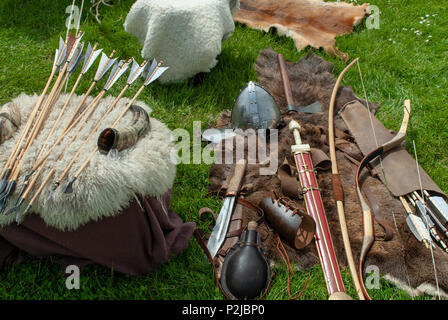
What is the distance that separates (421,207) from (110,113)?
2.09m

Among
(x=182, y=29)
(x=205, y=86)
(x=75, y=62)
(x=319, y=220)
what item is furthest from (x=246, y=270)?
(x=182, y=29)

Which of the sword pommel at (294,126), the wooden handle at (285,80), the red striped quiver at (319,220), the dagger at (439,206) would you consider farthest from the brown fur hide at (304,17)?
the dagger at (439,206)

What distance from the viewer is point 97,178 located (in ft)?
5.93

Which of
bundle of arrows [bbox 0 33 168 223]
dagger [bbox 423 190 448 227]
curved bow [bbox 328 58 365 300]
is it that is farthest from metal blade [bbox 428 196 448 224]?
bundle of arrows [bbox 0 33 168 223]

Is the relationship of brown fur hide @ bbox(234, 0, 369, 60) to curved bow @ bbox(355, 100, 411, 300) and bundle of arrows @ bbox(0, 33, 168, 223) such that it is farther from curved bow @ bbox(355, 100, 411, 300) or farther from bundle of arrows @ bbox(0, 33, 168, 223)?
bundle of arrows @ bbox(0, 33, 168, 223)

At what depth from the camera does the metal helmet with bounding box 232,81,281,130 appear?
10.3ft

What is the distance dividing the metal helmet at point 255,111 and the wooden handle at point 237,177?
1.45 feet

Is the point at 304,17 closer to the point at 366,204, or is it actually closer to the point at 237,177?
the point at 237,177

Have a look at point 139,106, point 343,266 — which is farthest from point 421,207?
point 139,106

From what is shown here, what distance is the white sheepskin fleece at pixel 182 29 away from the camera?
3.26 metres

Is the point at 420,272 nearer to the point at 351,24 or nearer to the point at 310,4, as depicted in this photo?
the point at 351,24

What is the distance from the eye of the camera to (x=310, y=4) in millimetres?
4832

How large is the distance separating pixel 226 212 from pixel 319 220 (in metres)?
0.63

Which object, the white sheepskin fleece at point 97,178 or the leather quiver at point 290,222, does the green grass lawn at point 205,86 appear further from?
the white sheepskin fleece at point 97,178
